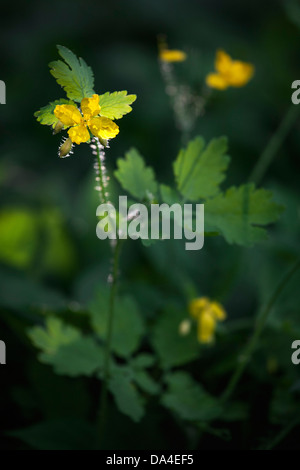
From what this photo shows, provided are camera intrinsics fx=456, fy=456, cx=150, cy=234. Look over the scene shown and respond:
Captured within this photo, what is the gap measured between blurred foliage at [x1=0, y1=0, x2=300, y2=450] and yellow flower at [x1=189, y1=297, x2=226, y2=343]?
4cm

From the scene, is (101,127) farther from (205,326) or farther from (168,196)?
(205,326)

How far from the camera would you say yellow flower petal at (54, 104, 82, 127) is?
66 centimetres

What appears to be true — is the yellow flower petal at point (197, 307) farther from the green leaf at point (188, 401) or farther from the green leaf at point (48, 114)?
the green leaf at point (48, 114)

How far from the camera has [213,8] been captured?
3484 mm

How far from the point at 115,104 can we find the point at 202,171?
25 cm

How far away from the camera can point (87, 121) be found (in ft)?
2.21

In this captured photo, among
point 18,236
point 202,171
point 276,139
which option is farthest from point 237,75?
point 18,236

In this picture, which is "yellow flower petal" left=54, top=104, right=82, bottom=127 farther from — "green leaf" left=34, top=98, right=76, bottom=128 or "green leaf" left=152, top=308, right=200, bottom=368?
"green leaf" left=152, top=308, right=200, bottom=368

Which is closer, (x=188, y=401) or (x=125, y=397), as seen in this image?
(x=125, y=397)

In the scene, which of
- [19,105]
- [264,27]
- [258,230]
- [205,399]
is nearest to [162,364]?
[205,399]

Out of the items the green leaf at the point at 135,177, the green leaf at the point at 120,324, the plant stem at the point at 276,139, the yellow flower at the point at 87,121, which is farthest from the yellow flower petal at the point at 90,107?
the plant stem at the point at 276,139

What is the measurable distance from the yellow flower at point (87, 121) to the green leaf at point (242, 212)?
24 cm

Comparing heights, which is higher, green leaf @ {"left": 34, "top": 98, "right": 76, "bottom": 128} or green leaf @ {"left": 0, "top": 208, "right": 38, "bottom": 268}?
green leaf @ {"left": 0, "top": 208, "right": 38, "bottom": 268}

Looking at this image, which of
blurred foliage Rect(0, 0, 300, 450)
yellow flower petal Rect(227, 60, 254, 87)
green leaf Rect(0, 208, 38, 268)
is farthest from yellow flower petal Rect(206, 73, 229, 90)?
green leaf Rect(0, 208, 38, 268)
